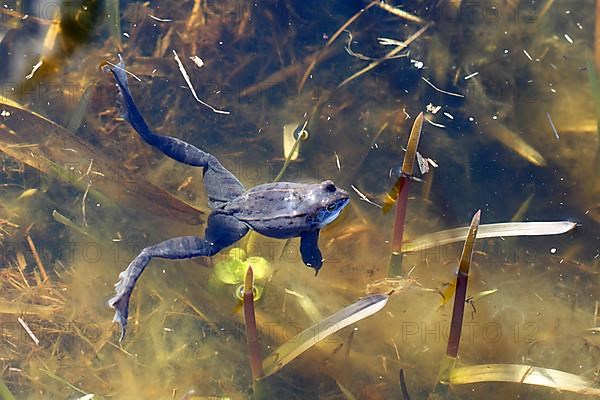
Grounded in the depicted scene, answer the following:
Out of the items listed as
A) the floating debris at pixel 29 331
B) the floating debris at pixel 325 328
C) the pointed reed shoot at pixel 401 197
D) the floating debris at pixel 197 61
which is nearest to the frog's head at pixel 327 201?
the pointed reed shoot at pixel 401 197

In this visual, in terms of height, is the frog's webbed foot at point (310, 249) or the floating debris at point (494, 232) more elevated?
the floating debris at point (494, 232)

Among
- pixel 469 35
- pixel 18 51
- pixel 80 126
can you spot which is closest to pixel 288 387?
pixel 80 126

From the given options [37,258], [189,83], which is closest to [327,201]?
[189,83]

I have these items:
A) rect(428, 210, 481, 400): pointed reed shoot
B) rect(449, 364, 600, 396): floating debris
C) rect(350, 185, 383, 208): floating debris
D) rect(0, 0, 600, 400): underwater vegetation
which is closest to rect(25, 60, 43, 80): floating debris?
rect(0, 0, 600, 400): underwater vegetation

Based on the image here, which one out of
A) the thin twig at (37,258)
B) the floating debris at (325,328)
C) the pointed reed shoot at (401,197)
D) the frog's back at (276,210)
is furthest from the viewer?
the thin twig at (37,258)

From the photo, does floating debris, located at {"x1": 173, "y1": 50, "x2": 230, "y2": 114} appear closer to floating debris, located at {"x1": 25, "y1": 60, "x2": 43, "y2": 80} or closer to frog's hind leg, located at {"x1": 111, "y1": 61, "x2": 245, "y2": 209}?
frog's hind leg, located at {"x1": 111, "y1": 61, "x2": 245, "y2": 209}

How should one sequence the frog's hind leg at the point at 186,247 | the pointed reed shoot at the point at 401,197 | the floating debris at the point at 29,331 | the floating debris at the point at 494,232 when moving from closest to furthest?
the pointed reed shoot at the point at 401,197, the floating debris at the point at 494,232, the frog's hind leg at the point at 186,247, the floating debris at the point at 29,331

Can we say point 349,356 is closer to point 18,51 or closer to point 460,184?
point 460,184

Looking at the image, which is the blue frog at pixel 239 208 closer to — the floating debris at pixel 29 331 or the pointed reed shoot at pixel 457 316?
the floating debris at pixel 29 331
